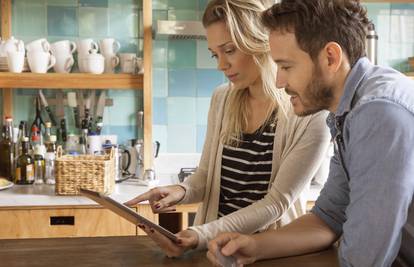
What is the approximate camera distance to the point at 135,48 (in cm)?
301

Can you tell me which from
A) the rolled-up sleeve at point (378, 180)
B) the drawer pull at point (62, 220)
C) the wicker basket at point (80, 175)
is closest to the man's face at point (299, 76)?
the rolled-up sleeve at point (378, 180)

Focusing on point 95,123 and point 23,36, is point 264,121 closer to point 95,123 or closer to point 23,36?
A: point 95,123

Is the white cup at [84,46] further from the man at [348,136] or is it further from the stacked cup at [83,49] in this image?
the man at [348,136]

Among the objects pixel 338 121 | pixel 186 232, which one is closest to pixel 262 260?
pixel 186 232

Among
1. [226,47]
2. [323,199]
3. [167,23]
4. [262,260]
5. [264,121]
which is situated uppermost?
[167,23]

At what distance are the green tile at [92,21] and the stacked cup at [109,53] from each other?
0.64ft

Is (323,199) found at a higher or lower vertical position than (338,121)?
lower

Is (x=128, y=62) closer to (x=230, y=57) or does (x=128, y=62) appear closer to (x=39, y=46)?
(x=39, y=46)

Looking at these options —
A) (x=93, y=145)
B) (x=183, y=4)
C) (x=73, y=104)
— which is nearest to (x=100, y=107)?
(x=73, y=104)

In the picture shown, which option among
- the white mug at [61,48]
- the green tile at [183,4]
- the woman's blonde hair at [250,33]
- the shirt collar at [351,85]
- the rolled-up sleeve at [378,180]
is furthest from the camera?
the green tile at [183,4]

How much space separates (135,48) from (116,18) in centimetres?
19

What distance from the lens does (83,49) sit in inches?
108

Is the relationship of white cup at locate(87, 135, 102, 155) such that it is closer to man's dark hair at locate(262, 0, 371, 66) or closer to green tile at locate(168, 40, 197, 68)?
green tile at locate(168, 40, 197, 68)

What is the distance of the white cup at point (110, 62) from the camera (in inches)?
110
